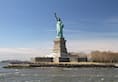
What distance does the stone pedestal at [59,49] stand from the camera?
104m

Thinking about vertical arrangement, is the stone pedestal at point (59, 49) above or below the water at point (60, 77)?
above

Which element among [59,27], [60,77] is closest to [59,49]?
[59,27]

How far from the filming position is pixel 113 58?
14812 centimetres

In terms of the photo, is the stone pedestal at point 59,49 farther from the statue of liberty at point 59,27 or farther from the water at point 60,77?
the water at point 60,77

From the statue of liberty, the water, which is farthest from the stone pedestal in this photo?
the water

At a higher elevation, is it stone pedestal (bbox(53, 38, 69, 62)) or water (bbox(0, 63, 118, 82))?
stone pedestal (bbox(53, 38, 69, 62))

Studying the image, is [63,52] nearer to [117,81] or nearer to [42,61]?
[42,61]

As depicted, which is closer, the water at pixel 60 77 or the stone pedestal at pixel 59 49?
the water at pixel 60 77

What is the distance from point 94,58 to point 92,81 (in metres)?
99.3

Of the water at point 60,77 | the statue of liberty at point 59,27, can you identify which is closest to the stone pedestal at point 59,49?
the statue of liberty at point 59,27

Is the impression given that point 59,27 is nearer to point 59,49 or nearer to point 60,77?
point 59,49

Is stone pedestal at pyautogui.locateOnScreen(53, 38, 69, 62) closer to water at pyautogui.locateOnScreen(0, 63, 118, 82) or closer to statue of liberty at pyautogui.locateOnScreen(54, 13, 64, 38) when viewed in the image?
statue of liberty at pyautogui.locateOnScreen(54, 13, 64, 38)

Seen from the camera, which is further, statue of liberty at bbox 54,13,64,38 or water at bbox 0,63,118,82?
statue of liberty at bbox 54,13,64,38

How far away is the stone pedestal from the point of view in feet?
341
